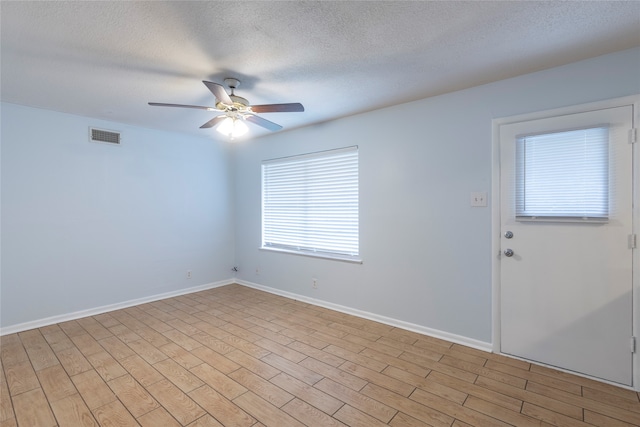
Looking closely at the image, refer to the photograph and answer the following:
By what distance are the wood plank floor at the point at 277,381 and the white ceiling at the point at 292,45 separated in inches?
97.7

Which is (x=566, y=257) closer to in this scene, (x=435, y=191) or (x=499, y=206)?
(x=499, y=206)

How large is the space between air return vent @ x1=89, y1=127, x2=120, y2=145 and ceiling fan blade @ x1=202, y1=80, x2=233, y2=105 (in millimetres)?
2412

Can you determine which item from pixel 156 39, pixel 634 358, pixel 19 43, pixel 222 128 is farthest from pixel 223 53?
pixel 634 358

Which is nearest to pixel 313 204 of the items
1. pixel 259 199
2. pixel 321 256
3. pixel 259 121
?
pixel 321 256

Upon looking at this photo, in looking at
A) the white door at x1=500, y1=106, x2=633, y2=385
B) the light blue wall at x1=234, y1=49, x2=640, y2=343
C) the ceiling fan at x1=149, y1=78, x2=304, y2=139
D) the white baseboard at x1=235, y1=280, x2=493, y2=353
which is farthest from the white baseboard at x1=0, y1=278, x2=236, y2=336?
the white door at x1=500, y1=106, x2=633, y2=385

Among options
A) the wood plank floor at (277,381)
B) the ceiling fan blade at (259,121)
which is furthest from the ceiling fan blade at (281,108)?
the wood plank floor at (277,381)

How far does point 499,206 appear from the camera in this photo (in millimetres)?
2664

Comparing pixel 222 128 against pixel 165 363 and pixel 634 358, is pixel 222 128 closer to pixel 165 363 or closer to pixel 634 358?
pixel 165 363

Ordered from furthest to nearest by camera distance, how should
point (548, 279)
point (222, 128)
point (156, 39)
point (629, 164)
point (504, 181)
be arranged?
point (222, 128), point (504, 181), point (548, 279), point (629, 164), point (156, 39)

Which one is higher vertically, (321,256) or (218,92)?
(218,92)

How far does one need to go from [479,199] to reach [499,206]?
0.18m

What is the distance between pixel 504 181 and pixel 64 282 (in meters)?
4.95

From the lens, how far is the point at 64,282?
3.55 meters

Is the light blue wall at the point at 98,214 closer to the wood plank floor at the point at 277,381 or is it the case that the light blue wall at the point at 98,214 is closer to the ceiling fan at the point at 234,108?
the wood plank floor at the point at 277,381
